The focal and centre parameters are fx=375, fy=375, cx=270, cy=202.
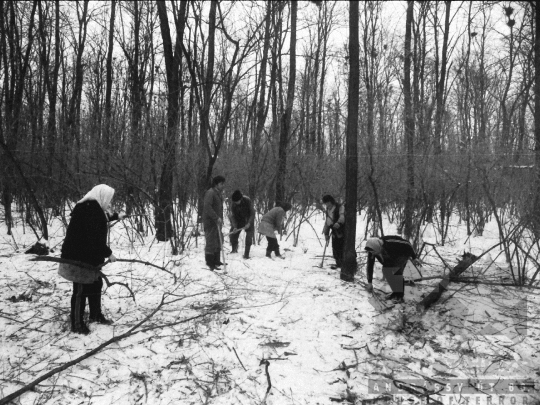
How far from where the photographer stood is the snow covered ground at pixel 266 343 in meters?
3.63

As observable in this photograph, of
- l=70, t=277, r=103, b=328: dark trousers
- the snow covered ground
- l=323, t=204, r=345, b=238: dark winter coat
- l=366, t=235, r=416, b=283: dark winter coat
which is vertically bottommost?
the snow covered ground

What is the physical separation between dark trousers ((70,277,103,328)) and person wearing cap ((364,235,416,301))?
3873 mm

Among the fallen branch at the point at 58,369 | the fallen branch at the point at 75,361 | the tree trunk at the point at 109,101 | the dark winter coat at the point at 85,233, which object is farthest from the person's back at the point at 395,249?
the tree trunk at the point at 109,101

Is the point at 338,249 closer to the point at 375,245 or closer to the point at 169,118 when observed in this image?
the point at 375,245

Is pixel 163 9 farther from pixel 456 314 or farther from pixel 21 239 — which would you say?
pixel 456 314

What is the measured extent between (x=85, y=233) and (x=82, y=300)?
85 centimetres

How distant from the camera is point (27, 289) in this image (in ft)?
18.8

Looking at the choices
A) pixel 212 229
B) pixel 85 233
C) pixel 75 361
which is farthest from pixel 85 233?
pixel 212 229

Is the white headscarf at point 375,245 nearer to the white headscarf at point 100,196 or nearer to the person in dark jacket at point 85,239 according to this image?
the person in dark jacket at point 85,239

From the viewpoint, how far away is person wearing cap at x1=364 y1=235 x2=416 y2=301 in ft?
18.5

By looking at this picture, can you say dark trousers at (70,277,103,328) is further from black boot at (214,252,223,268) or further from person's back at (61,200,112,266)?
black boot at (214,252,223,268)

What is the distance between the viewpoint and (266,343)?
14.5ft

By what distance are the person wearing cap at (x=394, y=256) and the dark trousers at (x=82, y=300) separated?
3.87m

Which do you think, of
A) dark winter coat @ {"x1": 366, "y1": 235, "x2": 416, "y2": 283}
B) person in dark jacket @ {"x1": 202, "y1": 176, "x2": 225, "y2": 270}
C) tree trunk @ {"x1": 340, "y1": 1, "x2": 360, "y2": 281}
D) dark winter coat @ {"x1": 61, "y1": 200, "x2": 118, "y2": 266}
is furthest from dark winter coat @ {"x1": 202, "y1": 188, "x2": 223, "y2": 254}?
dark winter coat @ {"x1": 366, "y1": 235, "x2": 416, "y2": 283}
